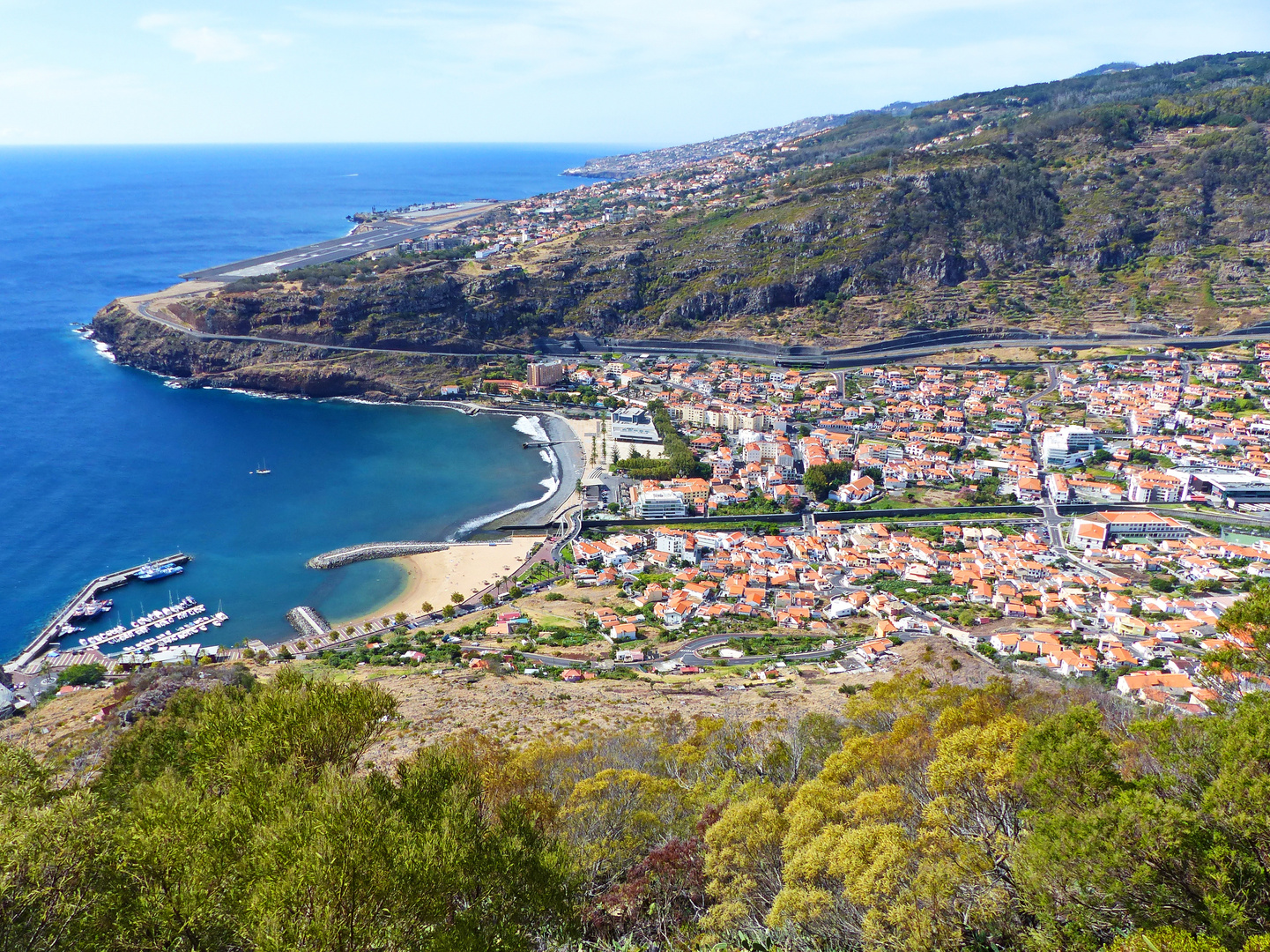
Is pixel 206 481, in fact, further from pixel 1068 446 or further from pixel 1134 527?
pixel 1068 446

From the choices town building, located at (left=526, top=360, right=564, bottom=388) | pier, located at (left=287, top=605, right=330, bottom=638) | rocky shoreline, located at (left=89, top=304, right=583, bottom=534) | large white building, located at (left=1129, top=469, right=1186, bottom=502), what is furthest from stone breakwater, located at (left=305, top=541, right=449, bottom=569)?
large white building, located at (left=1129, top=469, right=1186, bottom=502)

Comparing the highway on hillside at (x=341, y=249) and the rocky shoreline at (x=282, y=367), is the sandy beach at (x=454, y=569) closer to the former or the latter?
the rocky shoreline at (x=282, y=367)

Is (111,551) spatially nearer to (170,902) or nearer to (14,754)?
(14,754)

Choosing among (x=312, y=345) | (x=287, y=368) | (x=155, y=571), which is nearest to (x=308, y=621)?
(x=155, y=571)

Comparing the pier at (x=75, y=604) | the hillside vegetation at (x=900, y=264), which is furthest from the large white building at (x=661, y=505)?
the hillside vegetation at (x=900, y=264)

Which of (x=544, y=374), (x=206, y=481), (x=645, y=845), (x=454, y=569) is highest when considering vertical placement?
(x=645, y=845)
